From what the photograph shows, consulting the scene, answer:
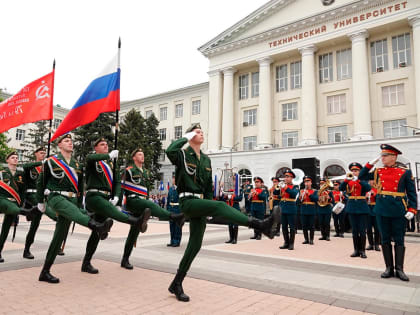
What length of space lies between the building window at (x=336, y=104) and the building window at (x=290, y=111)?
3517 mm

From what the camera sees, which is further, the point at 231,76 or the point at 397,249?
the point at 231,76

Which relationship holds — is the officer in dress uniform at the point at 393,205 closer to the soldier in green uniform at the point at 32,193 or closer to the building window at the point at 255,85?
the soldier in green uniform at the point at 32,193

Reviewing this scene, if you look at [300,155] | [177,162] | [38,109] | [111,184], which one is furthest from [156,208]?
[300,155]

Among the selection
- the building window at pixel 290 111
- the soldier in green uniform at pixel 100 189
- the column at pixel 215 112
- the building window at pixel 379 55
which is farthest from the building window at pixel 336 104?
the soldier in green uniform at pixel 100 189

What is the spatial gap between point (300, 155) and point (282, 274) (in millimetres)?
27265

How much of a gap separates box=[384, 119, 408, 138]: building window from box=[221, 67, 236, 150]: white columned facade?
1572cm

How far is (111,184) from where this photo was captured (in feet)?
19.4

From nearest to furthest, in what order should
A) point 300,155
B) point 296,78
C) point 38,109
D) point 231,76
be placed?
1. point 38,109
2. point 300,155
3. point 296,78
4. point 231,76

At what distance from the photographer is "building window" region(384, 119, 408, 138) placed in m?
29.5

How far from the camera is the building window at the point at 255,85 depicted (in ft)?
125

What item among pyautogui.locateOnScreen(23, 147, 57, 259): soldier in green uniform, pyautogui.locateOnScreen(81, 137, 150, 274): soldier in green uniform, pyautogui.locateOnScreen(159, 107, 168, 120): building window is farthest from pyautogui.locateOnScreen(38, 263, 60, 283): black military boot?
pyautogui.locateOnScreen(159, 107, 168, 120): building window

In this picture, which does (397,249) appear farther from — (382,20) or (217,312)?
(382,20)

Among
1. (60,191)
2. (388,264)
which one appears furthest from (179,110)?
(388,264)

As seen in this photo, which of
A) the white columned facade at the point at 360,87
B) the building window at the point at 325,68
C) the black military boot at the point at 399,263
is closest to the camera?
the black military boot at the point at 399,263
